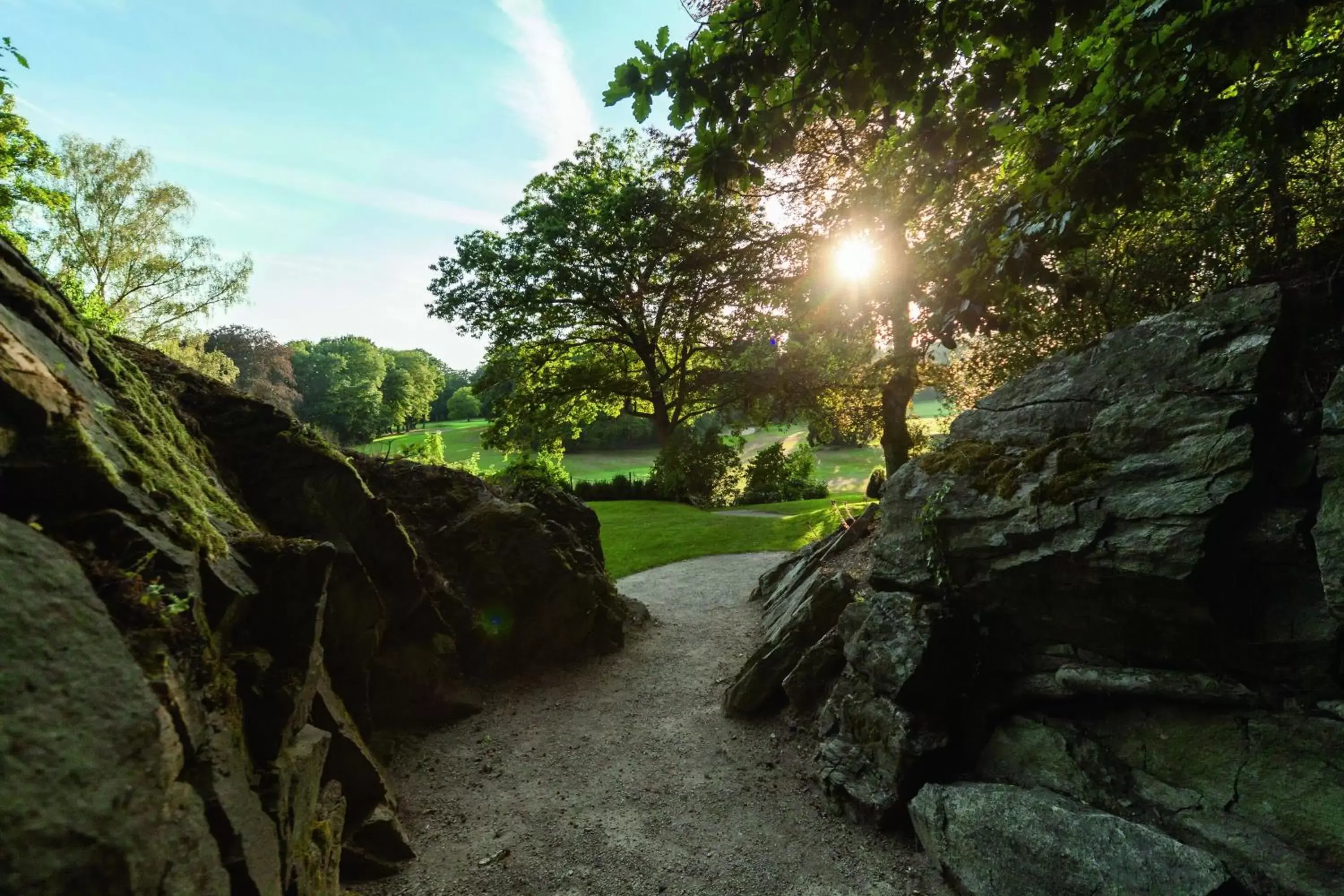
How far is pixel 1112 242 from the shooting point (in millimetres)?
10039

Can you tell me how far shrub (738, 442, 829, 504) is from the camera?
32.8 metres

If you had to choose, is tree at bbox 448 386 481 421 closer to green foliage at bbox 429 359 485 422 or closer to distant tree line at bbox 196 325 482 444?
distant tree line at bbox 196 325 482 444

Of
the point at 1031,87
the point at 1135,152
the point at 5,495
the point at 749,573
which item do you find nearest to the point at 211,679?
the point at 5,495

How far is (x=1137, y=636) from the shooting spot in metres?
5.23

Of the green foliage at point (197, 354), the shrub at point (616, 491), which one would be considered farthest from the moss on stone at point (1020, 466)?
the green foliage at point (197, 354)

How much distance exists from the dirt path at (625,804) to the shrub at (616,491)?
2948cm

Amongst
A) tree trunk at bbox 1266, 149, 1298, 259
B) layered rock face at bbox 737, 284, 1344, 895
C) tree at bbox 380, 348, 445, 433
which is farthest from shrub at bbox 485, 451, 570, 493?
tree at bbox 380, 348, 445, 433

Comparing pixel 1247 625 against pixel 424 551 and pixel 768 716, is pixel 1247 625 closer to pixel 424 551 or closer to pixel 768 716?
pixel 768 716

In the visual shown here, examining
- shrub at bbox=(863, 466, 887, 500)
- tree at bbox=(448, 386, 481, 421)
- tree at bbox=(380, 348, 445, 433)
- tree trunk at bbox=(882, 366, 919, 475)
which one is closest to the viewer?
tree trunk at bbox=(882, 366, 919, 475)

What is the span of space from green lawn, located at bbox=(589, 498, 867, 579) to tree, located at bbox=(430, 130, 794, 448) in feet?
16.0

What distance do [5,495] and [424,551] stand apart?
6789 mm

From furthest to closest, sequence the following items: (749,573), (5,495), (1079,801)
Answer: (749,573) < (1079,801) < (5,495)

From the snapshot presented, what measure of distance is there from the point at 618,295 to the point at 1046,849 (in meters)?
25.3

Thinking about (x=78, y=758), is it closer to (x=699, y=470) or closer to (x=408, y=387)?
(x=699, y=470)
